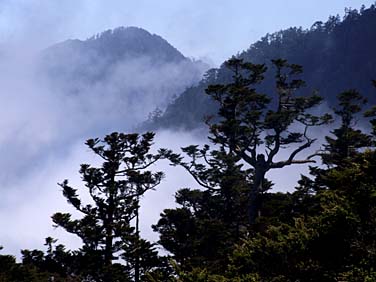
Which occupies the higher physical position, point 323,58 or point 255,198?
point 323,58

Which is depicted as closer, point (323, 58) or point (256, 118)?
point (256, 118)

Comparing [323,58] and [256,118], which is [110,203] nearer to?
[256,118]

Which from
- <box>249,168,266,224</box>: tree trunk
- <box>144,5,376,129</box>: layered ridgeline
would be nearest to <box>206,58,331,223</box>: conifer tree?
<box>249,168,266,224</box>: tree trunk

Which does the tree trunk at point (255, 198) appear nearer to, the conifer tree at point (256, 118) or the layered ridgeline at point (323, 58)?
the conifer tree at point (256, 118)

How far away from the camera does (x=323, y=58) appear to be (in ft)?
577

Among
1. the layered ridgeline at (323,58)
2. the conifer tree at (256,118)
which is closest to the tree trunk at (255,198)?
the conifer tree at (256,118)

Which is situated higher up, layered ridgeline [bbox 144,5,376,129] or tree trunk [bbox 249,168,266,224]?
layered ridgeline [bbox 144,5,376,129]

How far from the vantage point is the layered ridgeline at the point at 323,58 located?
16150cm

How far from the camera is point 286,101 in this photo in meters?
30.5

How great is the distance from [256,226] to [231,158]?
327 inches

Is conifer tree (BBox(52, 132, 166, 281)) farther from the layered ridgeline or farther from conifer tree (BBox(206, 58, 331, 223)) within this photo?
the layered ridgeline

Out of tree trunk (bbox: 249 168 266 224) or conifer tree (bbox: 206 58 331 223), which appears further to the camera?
conifer tree (bbox: 206 58 331 223)

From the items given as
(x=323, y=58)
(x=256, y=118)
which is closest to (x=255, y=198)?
(x=256, y=118)

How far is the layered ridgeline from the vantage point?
161500 millimetres
